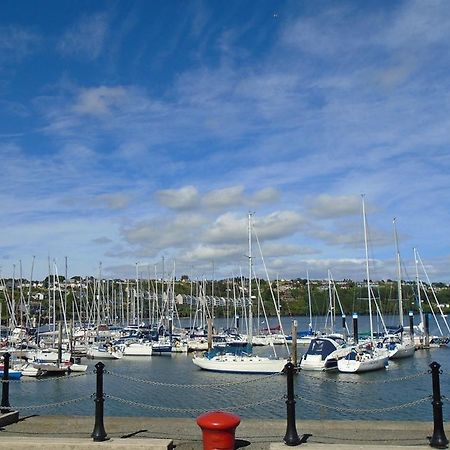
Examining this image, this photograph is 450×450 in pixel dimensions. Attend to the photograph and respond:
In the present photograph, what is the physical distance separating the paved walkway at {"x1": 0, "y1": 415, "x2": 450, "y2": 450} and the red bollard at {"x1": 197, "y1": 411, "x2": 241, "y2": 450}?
27.4 inches

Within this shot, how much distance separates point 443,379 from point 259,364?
1452cm

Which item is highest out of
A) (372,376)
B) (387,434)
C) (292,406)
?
(292,406)

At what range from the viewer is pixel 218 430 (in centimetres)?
838

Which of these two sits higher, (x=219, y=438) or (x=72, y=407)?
(x=219, y=438)

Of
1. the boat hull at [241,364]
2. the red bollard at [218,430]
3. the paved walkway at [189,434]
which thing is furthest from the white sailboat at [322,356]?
the red bollard at [218,430]

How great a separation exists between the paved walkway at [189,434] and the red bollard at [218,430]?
70cm

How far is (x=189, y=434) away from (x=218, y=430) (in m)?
1.89

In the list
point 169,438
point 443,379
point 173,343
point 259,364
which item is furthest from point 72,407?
point 173,343

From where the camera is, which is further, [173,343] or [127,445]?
[173,343]

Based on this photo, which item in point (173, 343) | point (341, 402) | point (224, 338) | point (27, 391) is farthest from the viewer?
point (224, 338)

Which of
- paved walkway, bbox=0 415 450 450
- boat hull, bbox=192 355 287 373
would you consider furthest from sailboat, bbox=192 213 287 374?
paved walkway, bbox=0 415 450 450

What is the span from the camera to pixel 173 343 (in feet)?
241

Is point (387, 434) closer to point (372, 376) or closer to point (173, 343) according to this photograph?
point (372, 376)

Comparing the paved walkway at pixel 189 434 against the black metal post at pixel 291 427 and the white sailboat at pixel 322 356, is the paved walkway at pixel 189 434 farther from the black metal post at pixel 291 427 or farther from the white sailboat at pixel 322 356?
the white sailboat at pixel 322 356
